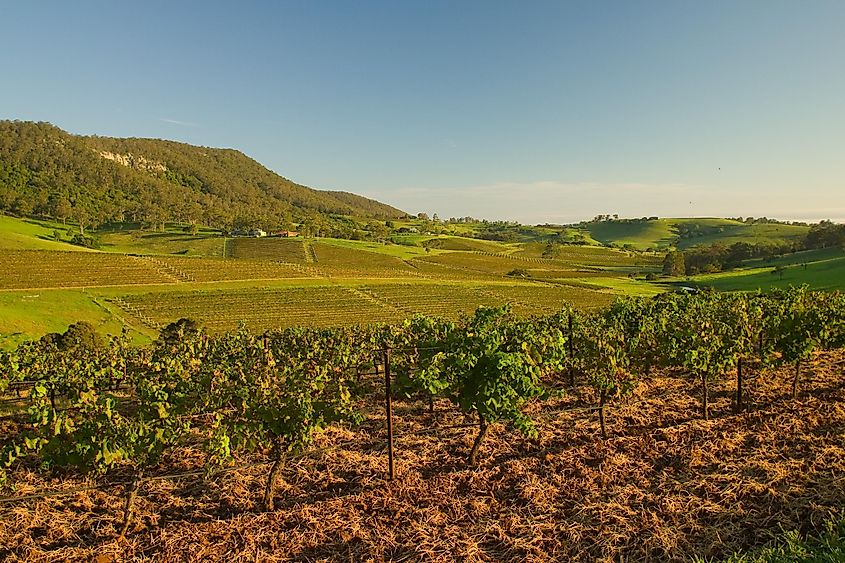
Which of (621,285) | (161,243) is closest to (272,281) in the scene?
(161,243)

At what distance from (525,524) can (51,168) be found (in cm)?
23207

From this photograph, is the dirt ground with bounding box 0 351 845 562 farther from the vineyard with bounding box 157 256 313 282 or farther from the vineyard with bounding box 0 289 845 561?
the vineyard with bounding box 157 256 313 282

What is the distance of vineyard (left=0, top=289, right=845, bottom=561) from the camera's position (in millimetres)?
7762

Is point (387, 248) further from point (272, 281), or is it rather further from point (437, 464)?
point (437, 464)

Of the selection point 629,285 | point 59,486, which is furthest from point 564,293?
point 59,486

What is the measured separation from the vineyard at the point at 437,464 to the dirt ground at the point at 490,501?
0.04 metres

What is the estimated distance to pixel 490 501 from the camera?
8.95 metres

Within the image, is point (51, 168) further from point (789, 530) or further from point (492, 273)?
point (789, 530)

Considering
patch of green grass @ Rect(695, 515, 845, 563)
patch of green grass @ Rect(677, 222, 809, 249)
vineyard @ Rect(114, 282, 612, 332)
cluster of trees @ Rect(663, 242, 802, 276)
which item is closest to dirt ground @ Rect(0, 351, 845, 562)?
patch of green grass @ Rect(695, 515, 845, 563)

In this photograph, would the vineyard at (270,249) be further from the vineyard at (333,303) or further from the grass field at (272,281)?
the vineyard at (333,303)

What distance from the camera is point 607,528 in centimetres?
793

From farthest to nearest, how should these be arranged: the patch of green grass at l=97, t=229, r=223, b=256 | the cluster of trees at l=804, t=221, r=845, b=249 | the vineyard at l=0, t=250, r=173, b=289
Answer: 1. the patch of green grass at l=97, t=229, r=223, b=256
2. the cluster of trees at l=804, t=221, r=845, b=249
3. the vineyard at l=0, t=250, r=173, b=289

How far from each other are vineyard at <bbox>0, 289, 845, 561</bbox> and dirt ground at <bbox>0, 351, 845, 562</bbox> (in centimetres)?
4

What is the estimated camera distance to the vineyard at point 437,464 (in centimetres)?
776
